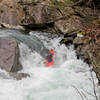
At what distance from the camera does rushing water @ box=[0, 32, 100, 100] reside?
169 inches

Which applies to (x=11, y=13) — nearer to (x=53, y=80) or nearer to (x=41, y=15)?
(x=41, y=15)

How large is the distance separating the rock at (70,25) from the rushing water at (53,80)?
121 centimetres

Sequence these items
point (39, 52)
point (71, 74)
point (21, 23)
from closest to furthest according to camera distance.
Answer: point (71, 74)
point (39, 52)
point (21, 23)

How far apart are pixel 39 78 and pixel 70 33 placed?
3.94 meters

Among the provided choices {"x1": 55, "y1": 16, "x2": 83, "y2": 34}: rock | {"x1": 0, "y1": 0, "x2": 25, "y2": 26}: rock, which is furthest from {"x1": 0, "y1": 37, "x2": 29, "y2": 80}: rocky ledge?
{"x1": 0, "y1": 0, "x2": 25, "y2": 26}: rock

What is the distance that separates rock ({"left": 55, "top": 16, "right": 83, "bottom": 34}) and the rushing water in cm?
121

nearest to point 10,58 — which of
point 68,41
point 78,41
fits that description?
point 78,41

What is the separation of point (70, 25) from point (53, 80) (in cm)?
452

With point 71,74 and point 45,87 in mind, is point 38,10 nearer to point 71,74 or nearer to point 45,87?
point 71,74

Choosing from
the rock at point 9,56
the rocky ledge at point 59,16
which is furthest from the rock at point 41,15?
the rock at point 9,56

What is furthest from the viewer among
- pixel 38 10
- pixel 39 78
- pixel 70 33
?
pixel 38 10

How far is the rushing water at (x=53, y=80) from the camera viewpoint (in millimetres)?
4293

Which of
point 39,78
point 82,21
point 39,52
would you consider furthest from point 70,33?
point 39,78

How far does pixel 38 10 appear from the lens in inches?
403
